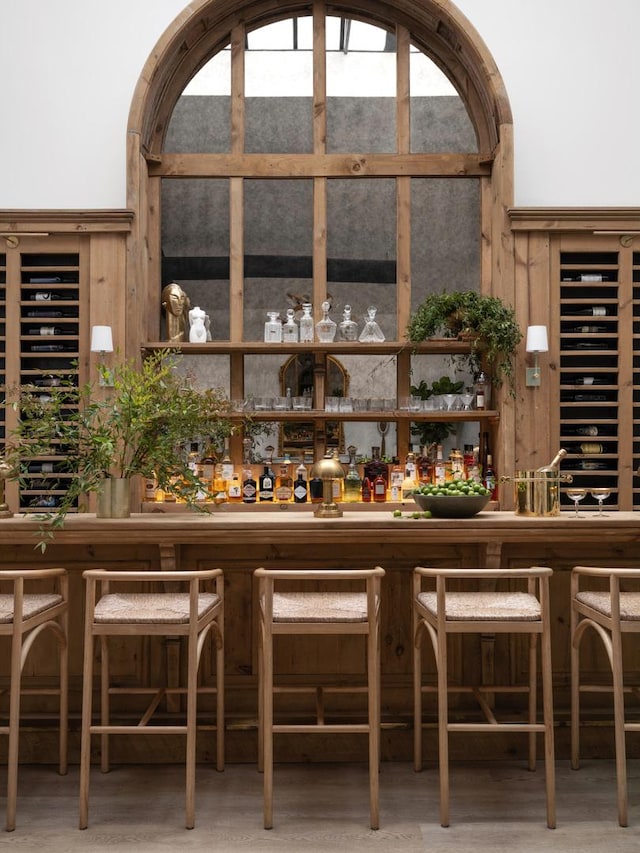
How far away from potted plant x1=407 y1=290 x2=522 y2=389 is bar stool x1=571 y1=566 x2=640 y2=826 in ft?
5.03

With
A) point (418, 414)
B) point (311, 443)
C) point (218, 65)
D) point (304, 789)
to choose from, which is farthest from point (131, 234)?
point (304, 789)

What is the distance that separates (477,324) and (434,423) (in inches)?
27.1

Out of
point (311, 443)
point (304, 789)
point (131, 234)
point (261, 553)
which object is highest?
point (131, 234)

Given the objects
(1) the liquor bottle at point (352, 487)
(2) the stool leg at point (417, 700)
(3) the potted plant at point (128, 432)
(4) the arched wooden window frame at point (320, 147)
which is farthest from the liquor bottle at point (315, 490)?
(2) the stool leg at point (417, 700)

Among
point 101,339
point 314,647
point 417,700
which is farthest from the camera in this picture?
point 101,339

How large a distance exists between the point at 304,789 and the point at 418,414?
2181mm

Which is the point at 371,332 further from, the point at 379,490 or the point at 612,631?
the point at 612,631

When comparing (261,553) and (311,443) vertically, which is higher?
(311,443)

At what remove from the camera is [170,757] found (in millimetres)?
3090

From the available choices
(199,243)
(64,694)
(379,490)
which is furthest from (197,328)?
(64,694)

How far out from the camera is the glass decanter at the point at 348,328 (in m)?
4.49

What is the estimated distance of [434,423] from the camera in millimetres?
4582

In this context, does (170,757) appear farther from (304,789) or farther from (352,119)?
(352,119)

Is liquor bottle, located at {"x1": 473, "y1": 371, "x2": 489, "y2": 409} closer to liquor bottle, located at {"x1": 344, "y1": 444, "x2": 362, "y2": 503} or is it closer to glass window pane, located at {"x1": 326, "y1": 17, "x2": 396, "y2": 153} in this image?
liquor bottle, located at {"x1": 344, "y1": 444, "x2": 362, "y2": 503}
